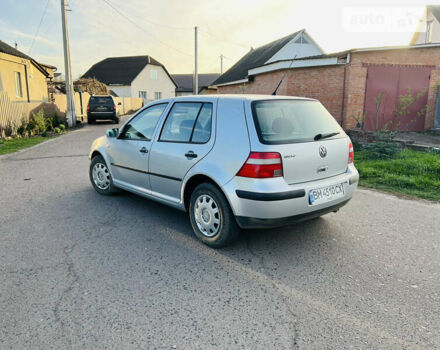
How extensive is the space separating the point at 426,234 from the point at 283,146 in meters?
2.35

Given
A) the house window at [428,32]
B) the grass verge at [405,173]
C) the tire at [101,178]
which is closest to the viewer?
the tire at [101,178]

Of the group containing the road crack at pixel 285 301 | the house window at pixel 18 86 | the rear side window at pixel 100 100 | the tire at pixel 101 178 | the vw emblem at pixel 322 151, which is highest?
the house window at pixel 18 86

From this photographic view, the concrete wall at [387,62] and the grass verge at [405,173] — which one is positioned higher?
the concrete wall at [387,62]

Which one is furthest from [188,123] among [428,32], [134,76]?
[134,76]

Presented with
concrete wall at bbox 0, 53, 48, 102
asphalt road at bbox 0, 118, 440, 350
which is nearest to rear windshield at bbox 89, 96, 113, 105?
concrete wall at bbox 0, 53, 48, 102

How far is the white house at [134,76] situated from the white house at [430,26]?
3289cm

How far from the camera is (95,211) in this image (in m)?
5.21

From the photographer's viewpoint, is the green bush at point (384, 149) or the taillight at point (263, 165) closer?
the taillight at point (263, 165)

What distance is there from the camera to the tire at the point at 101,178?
229 inches

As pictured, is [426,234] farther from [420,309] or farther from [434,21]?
[434,21]

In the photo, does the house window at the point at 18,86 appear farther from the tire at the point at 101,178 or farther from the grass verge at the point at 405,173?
the grass verge at the point at 405,173

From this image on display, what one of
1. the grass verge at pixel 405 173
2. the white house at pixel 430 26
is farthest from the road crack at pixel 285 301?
the white house at pixel 430 26

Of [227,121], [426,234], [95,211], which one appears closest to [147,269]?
[227,121]

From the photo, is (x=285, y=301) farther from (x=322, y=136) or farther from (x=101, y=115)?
(x=101, y=115)
